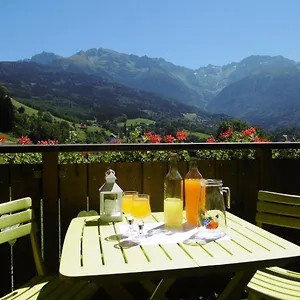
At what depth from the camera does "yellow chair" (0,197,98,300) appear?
2.24 metres

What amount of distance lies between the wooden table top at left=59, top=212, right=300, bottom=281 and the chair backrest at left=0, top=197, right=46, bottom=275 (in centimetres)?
49

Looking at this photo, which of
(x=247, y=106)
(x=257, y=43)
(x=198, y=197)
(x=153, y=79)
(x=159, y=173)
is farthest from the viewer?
(x=153, y=79)

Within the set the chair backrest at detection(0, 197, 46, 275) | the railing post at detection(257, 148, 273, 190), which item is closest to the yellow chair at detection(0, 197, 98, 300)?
the chair backrest at detection(0, 197, 46, 275)

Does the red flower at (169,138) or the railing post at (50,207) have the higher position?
the red flower at (169,138)

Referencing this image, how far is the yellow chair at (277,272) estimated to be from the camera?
230 centimetres

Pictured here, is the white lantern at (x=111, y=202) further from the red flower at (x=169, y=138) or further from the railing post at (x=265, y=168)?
the red flower at (x=169, y=138)

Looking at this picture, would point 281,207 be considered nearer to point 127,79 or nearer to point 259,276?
point 259,276

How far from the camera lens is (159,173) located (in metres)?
3.20

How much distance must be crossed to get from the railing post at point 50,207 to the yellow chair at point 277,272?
1.38 meters

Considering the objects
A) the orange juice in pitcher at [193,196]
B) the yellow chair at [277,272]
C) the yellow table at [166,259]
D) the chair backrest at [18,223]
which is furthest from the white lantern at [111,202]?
the yellow chair at [277,272]

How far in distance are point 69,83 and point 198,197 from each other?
313 feet

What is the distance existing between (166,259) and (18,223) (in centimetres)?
111

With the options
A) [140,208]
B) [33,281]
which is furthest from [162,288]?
[33,281]

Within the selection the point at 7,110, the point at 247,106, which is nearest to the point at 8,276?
the point at 7,110
